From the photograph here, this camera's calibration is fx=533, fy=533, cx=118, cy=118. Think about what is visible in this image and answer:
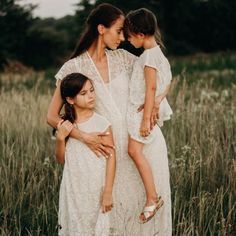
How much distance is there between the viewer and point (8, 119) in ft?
19.6

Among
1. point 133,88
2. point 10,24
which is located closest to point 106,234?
point 133,88

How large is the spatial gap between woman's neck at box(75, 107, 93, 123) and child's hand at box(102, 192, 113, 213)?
431 millimetres

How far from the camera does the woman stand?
119 inches

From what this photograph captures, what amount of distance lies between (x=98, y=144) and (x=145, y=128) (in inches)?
10.6

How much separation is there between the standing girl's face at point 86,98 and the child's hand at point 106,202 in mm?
482

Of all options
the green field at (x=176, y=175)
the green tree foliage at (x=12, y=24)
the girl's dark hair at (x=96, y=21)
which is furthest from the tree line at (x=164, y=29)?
the girl's dark hair at (x=96, y=21)

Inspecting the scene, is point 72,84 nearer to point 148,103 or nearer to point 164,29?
point 148,103

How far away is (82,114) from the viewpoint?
2.96m

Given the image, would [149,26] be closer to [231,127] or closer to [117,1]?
[231,127]

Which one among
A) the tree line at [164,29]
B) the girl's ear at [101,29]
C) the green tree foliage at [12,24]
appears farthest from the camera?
the tree line at [164,29]

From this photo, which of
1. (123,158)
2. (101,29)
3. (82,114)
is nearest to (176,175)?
(123,158)

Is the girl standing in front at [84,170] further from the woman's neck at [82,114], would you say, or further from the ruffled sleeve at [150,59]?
the ruffled sleeve at [150,59]

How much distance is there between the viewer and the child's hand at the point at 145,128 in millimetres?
2896

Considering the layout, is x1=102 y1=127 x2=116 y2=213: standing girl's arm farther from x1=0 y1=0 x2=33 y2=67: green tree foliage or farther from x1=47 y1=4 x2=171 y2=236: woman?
x1=0 y1=0 x2=33 y2=67: green tree foliage
